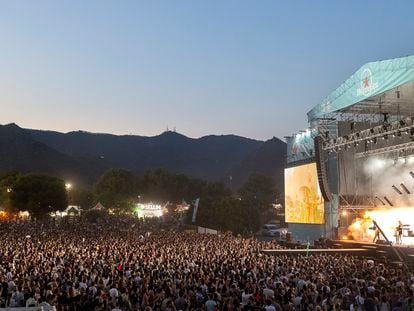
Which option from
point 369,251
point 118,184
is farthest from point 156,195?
point 369,251

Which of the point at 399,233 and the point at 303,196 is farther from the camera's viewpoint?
the point at 303,196

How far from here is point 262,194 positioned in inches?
3386

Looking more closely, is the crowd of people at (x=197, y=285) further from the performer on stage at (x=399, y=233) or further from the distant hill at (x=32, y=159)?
the distant hill at (x=32, y=159)

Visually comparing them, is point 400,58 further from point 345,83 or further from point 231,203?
point 231,203

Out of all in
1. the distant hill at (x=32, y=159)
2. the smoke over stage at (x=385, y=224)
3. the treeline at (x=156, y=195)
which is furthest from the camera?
the distant hill at (x=32, y=159)

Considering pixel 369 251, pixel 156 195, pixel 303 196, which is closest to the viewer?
pixel 369 251

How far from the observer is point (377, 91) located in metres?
25.0

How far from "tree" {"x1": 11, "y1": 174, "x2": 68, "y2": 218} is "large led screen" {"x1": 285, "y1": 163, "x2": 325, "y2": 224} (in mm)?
38044

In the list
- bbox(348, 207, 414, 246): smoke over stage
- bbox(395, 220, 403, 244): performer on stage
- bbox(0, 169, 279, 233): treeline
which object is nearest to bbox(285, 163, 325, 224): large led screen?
bbox(348, 207, 414, 246): smoke over stage

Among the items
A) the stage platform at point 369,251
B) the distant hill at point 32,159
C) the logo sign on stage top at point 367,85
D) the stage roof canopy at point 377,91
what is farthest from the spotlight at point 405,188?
the distant hill at point 32,159

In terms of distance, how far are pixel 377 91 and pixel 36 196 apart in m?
51.0

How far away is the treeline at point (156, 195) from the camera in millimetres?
52188

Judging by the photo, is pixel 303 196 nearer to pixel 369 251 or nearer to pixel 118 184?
pixel 369 251

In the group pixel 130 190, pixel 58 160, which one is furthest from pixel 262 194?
pixel 58 160
